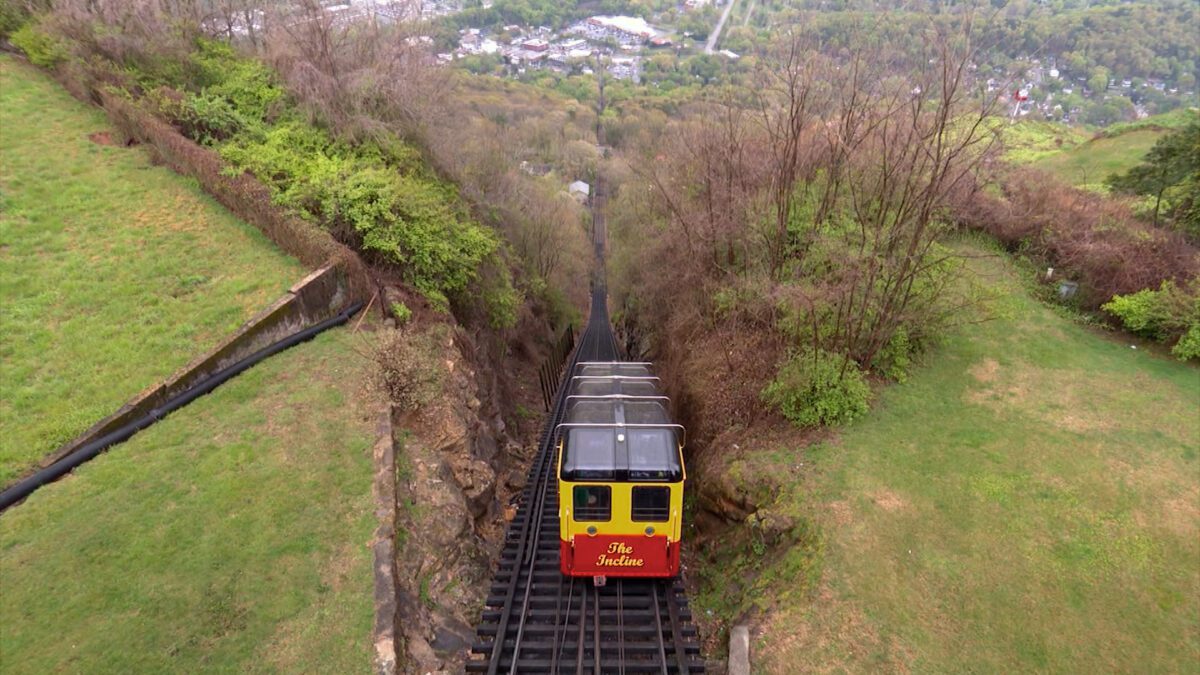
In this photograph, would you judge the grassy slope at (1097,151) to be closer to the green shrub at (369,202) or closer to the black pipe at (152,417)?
the green shrub at (369,202)

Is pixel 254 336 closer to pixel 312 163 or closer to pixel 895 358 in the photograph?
pixel 312 163

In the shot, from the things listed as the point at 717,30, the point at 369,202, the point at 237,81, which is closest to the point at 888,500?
the point at 369,202

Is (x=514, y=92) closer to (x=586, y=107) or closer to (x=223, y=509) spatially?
(x=586, y=107)

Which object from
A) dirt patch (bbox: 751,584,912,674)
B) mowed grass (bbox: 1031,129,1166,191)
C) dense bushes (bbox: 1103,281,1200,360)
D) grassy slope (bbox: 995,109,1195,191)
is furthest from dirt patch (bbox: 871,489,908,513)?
mowed grass (bbox: 1031,129,1166,191)

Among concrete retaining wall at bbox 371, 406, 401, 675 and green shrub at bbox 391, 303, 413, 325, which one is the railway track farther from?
green shrub at bbox 391, 303, 413, 325

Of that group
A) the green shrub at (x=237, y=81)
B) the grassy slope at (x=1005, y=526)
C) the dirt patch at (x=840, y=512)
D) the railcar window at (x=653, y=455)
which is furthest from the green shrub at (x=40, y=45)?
the dirt patch at (x=840, y=512)
